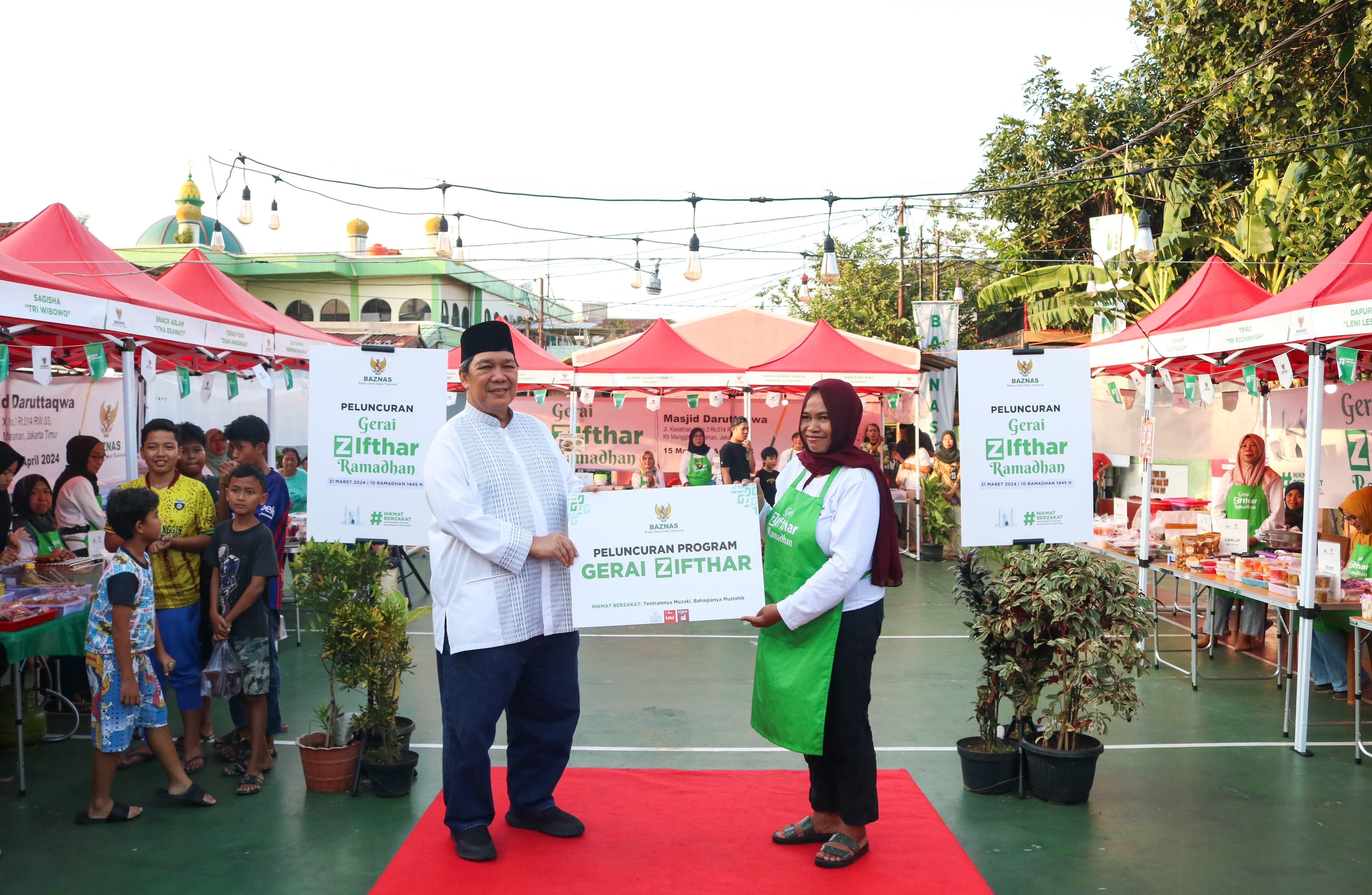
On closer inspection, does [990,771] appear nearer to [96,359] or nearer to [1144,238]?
[96,359]

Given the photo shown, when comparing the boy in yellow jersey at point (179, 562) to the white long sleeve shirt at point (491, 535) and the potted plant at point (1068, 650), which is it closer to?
the white long sleeve shirt at point (491, 535)

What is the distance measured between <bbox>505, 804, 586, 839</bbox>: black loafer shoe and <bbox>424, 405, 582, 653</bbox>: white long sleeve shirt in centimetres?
83

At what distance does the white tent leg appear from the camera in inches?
225

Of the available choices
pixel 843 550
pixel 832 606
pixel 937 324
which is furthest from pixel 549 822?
pixel 937 324

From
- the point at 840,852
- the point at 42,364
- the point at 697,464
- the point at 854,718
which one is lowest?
the point at 840,852

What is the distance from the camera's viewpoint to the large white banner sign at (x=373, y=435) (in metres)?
5.32

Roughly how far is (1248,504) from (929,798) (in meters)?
5.16

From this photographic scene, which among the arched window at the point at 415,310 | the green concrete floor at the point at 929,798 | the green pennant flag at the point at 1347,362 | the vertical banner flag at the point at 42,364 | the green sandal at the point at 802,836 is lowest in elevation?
the green concrete floor at the point at 929,798

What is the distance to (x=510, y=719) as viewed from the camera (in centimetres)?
420

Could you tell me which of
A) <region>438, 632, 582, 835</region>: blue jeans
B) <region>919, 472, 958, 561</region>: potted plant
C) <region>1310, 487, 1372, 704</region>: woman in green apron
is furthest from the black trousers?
<region>919, 472, 958, 561</region>: potted plant

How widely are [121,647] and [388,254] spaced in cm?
3735

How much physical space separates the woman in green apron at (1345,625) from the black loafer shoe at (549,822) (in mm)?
4555

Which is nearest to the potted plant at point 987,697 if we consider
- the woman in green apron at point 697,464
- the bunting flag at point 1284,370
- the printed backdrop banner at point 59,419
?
the bunting flag at point 1284,370

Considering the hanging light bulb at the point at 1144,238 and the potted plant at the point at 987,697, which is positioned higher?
the hanging light bulb at the point at 1144,238
